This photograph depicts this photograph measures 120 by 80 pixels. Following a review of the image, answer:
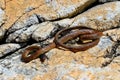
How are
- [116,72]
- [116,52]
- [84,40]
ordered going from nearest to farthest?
[116,72]
[116,52]
[84,40]

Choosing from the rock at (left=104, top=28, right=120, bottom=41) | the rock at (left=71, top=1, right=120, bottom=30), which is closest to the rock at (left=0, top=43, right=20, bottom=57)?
the rock at (left=71, top=1, right=120, bottom=30)

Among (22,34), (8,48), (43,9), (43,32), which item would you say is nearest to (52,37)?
(43,32)

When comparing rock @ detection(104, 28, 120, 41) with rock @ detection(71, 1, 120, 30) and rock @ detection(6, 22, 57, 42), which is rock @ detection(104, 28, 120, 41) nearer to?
rock @ detection(71, 1, 120, 30)

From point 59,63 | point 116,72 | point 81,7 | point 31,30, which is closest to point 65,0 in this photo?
point 81,7

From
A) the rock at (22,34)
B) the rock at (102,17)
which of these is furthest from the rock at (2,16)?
the rock at (102,17)

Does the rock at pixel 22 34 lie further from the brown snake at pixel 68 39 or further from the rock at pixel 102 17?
the rock at pixel 102 17

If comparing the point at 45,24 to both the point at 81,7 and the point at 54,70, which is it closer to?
the point at 81,7

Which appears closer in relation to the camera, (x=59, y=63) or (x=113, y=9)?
(x=59, y=63)

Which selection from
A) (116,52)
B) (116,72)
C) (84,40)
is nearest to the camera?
(116,72)
